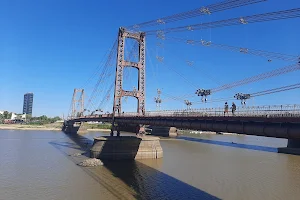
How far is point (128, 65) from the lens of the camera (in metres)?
62.8

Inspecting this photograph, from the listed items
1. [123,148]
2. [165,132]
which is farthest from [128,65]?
[165,132]

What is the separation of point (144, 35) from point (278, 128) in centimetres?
4689

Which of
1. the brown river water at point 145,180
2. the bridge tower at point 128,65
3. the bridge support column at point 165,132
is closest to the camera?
the brown river water at point 145,180

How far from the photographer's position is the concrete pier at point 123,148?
49.5 metres

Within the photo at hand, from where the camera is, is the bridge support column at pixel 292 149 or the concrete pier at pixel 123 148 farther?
the bridge support column at pixel 292 149

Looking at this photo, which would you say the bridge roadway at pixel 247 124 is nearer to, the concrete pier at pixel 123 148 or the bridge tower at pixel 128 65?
the concrete pier at pixel 123 148

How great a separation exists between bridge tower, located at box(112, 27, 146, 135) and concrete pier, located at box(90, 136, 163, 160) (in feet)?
Result: 27.3

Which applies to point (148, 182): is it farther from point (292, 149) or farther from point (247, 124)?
point (292, 149)

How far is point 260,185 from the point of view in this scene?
33062 millimetres

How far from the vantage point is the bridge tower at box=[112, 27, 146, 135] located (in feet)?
196

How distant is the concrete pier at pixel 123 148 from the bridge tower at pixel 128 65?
8329mm

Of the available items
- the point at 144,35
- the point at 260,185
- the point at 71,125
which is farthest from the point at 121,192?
the point at 71,125

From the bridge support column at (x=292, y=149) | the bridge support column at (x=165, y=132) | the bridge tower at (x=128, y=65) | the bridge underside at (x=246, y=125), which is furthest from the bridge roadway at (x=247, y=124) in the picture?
the bridge support column at (x=165, y=132)

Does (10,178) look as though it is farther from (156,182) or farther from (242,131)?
(242,131)
